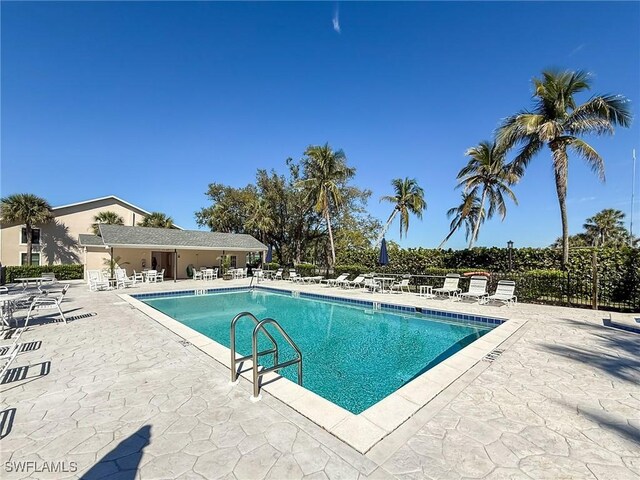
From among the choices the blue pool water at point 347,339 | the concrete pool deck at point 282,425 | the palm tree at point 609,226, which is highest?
the palm tree at point 609,226

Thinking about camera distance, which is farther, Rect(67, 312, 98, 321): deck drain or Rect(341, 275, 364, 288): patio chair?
Rect(341, 275, 364, 288): patio chair

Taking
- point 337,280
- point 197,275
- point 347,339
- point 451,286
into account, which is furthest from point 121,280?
point 451,286

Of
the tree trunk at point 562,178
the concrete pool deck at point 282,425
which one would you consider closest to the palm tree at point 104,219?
the concrete pool deck at point 282,425

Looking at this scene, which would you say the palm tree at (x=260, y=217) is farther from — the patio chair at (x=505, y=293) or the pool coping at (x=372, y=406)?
the pool coping at (x=372, y=406)

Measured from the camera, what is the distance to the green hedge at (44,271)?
2027cm

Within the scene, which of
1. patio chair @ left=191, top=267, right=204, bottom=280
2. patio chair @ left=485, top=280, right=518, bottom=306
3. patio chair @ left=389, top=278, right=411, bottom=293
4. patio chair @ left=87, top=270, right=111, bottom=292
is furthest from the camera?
patio chair @ left=191, top=267, right=204, bottom=280

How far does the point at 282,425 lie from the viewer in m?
2.96

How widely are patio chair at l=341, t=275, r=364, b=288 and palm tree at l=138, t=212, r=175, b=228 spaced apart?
23007mm

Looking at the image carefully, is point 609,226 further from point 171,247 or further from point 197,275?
point 171,247

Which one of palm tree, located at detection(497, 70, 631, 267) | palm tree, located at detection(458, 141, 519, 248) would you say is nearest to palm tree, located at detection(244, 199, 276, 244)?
palm tree, located at detection(458, 141, 519, 248)

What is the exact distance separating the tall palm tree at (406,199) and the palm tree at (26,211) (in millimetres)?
29730

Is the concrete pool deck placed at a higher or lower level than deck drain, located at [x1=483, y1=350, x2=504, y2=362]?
higher

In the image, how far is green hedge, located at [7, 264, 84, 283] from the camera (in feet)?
66.5

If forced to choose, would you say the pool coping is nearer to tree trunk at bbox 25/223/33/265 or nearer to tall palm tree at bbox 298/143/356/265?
tall palm tree at bbox 298/143/356/265
